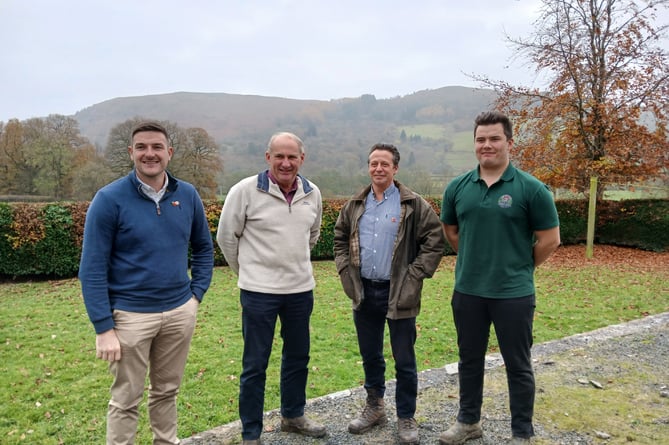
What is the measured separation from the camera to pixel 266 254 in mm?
2928

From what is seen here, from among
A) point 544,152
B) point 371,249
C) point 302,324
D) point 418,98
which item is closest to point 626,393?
point 371,249

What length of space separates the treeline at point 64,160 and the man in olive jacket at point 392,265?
84.1 ft

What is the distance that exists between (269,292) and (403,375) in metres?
1.18

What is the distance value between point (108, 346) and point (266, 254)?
107 centimetres

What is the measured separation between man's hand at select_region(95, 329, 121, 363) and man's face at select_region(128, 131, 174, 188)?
0.88 meters

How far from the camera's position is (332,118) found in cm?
8531

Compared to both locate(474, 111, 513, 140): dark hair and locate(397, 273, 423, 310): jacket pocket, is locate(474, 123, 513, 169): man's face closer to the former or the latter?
locate(474, 111, 513, 140): dark hair

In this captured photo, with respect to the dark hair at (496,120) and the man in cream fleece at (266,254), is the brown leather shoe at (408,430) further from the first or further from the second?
the dark hair at (496,120)

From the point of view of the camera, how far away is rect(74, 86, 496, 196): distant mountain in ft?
162

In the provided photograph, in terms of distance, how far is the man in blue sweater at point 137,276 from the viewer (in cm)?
234

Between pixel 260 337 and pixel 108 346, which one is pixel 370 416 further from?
pixel 108 346

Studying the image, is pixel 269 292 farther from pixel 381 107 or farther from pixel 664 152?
pixel 381 107

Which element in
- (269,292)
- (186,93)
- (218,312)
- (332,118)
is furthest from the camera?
(186,93)

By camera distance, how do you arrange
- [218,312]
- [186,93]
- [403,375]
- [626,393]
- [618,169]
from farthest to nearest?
[186,93], [618,169], [218,312], [626,393], [403,375]
